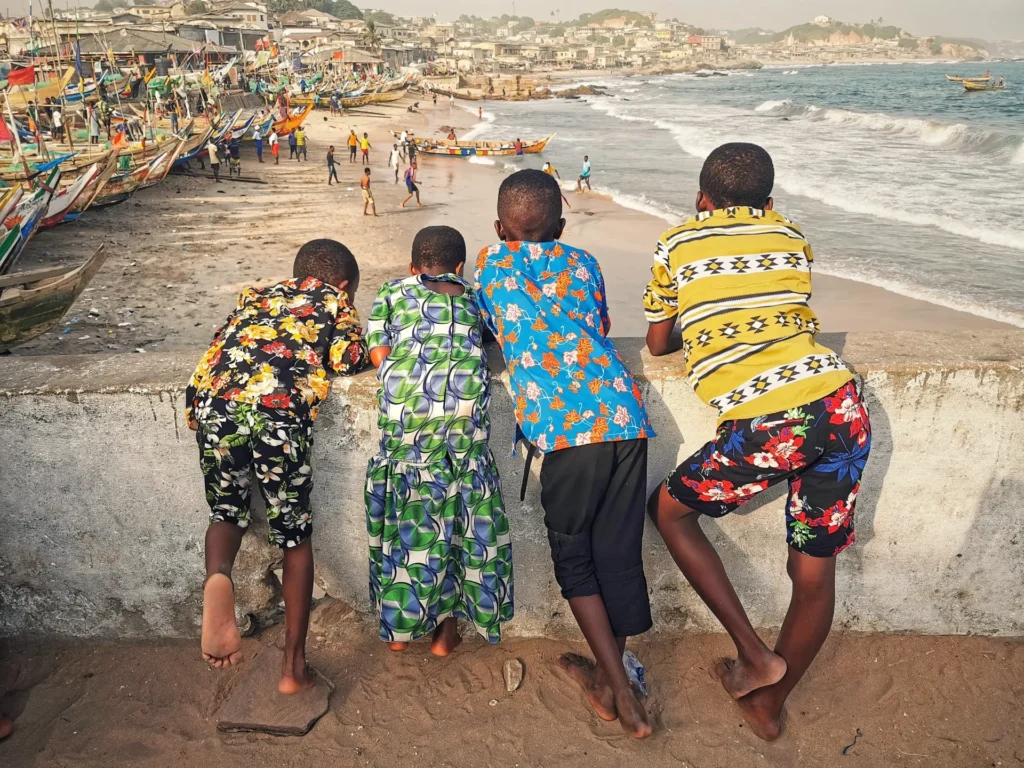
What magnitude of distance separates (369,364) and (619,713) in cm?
125

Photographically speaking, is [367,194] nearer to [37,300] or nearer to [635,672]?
[37,300]

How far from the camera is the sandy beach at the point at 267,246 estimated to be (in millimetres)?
9281

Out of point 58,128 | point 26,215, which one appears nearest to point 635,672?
point 26,215

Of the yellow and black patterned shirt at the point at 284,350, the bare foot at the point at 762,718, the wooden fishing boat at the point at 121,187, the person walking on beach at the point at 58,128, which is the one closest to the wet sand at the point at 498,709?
the bare foot at the point at 762,718

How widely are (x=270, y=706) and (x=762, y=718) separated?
1.42 metres

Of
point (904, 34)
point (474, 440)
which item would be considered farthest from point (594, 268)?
point (904, 34)

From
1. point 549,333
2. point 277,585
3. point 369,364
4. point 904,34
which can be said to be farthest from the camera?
point 904,34

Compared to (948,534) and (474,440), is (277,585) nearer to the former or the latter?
(474,440)

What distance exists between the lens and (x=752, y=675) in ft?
6.49

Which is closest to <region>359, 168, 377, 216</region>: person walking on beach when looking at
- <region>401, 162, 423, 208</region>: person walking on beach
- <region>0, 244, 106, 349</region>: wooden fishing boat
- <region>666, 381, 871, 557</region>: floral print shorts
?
<region>401, 162, 423, 208</region>: person walking on beach

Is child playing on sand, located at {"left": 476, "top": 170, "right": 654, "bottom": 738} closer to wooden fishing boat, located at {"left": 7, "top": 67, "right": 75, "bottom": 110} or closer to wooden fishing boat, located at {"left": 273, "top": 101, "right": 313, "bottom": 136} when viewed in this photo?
wooden fishing boat, located at {"left": 7, "top": 67, "right": 75, "bottom": 110}

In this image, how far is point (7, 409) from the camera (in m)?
2.08

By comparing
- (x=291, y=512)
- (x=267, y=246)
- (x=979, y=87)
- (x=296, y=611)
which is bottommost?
(x=267, y=246)

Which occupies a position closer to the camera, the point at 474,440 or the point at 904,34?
the point at 474,440
